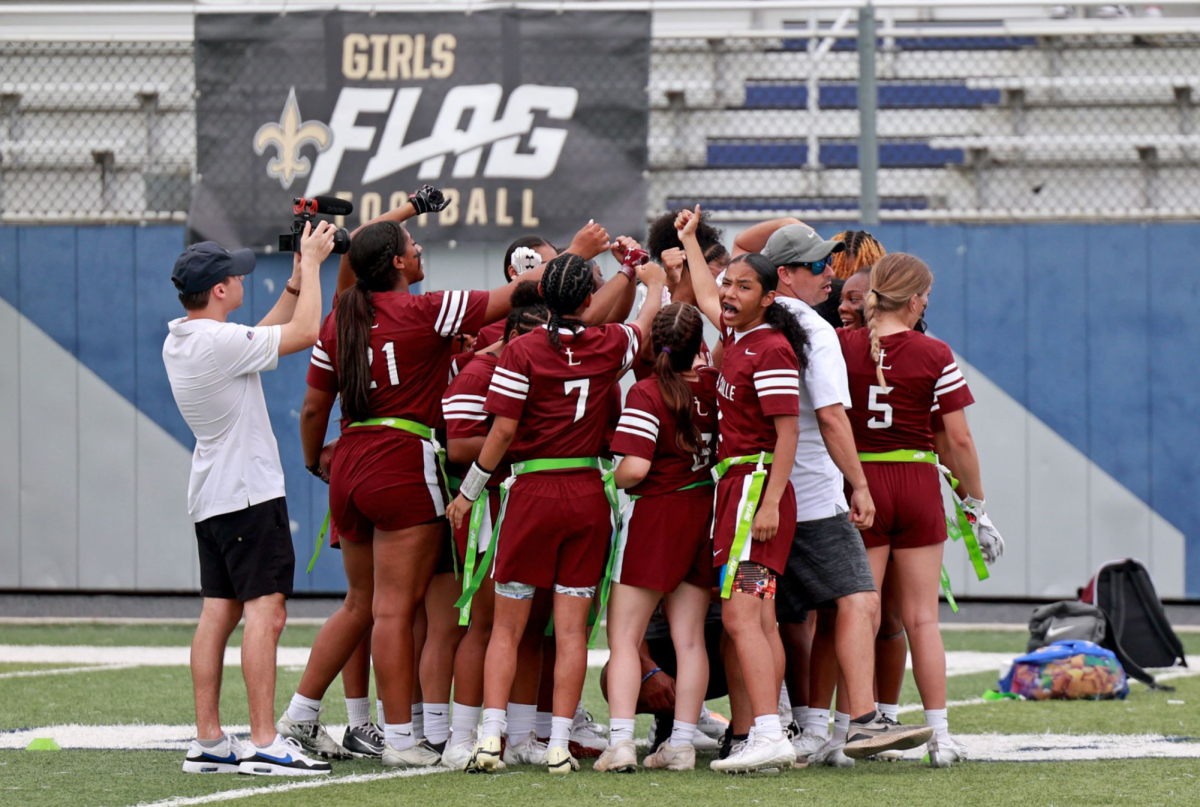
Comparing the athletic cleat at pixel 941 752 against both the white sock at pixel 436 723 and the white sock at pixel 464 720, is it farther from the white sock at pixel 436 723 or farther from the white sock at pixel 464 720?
the white sock at pixel 436 723

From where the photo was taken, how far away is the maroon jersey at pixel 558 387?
491cm

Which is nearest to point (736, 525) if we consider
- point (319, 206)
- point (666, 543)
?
point (666, 543)

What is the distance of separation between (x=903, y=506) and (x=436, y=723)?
6.23 feet

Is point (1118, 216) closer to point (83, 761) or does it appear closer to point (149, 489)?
point (149, 489)

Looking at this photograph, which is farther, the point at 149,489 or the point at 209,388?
the point at 149,489

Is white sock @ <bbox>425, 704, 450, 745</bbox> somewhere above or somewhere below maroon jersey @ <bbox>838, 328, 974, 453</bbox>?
below

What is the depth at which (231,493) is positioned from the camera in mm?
4852

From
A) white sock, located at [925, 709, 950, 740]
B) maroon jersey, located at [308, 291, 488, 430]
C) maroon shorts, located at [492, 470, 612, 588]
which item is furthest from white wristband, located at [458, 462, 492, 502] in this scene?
white sock, located at [925, 709, 950, 740]

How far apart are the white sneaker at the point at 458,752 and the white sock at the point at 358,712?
1.78ft

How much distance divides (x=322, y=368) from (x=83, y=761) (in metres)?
1.65

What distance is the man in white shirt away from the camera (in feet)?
15.8

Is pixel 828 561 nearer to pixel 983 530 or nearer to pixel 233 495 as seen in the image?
pixel 983 530

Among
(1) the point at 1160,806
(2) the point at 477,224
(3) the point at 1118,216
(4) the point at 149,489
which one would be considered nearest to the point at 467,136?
(2) the point at 477,224

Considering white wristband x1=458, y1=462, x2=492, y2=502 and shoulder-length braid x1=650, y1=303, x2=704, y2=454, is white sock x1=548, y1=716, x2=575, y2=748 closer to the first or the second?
white wristband x1=458, y1=462, x2=492, y2=502
